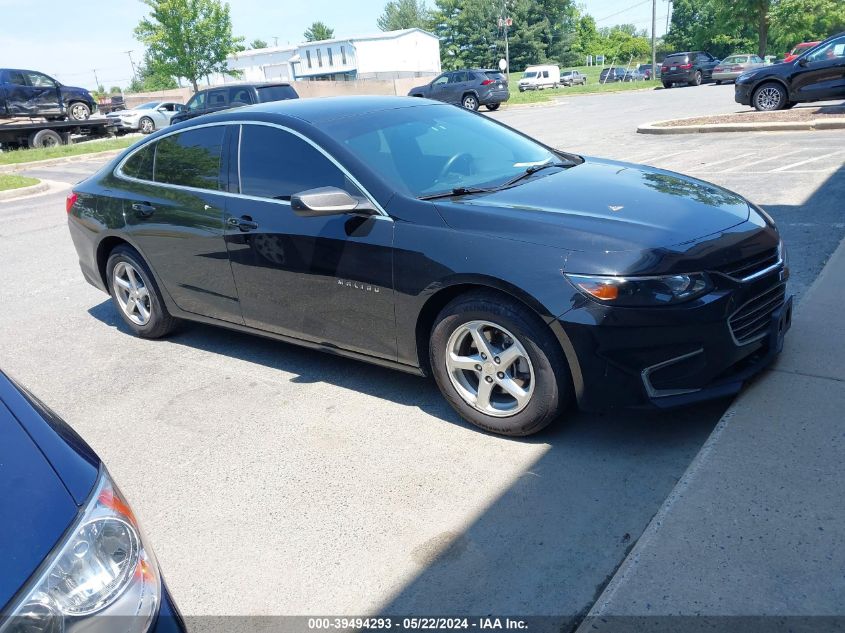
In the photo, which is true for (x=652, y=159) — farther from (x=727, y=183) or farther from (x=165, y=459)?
(x=165, y=459)

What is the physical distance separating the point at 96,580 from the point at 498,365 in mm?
2318

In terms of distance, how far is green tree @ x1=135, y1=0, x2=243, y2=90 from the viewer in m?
39.4

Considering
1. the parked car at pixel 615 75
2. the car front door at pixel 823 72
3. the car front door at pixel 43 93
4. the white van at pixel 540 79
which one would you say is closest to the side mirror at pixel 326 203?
the car front door at pixel 823 72

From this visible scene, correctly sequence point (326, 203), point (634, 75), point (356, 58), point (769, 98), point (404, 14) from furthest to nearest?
1. point (404, 14)
2. point (356, 58)
3. point (634, 75)
4. point (769, 98)
5. point (326, 203)

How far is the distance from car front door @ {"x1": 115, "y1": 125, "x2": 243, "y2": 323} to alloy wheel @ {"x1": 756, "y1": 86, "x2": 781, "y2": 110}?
50.3 ft

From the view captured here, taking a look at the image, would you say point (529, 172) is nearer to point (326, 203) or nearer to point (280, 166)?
point (326, 203)

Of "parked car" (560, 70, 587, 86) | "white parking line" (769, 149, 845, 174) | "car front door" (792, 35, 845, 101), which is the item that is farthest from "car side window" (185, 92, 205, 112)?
"parked car" (560, 70, 587, 86)

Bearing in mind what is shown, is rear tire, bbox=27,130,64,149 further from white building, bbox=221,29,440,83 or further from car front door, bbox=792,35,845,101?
white building, bbox=221,29,440,83

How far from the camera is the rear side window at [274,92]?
801 inches

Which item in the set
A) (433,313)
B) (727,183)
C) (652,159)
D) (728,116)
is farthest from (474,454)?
(728,116)

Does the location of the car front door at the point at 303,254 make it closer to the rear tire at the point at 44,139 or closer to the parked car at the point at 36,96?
the rear tire at the point at 44,139

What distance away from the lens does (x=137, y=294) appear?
18.8ft

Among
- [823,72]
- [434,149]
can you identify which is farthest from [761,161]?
[434,149]

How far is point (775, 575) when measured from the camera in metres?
2.62
